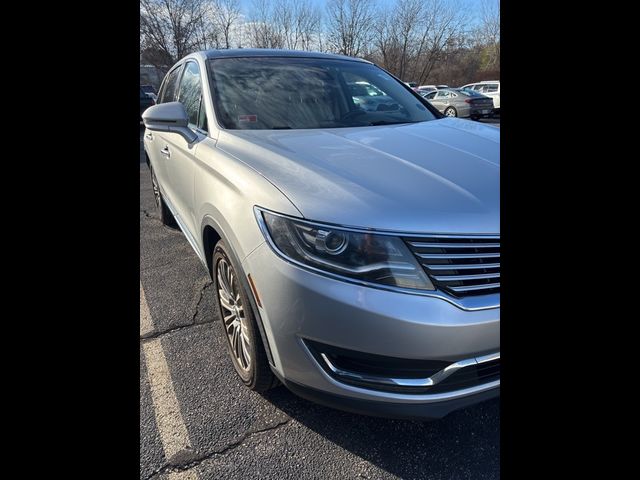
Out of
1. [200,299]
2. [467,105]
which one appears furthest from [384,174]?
[467,105]

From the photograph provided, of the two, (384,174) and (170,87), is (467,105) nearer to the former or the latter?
(170,87)

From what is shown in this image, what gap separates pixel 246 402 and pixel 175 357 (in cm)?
61

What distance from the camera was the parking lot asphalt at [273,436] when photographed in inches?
64.4

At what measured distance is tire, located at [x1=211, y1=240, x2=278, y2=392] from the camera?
5.66 feet

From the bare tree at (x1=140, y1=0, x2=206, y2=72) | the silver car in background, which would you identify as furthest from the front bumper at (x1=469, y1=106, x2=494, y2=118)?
the bare tree at (x1=140, y1=0, x2=206, y2=72)

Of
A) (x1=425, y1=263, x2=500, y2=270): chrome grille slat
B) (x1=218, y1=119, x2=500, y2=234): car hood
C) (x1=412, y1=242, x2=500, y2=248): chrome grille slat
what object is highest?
(x1=218, y1=119, x2=500, y2=234): car hood

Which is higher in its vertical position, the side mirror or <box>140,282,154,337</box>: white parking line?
the side mirror

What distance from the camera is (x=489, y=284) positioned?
1455 mm

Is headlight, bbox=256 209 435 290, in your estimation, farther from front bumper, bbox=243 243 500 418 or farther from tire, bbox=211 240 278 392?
tire, bbox=211 240 278 392

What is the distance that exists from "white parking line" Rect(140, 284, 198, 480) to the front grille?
1.24 meters
